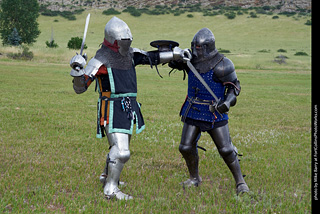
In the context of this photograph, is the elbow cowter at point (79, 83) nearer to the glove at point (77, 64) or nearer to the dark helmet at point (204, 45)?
the glove at point (77, 64)

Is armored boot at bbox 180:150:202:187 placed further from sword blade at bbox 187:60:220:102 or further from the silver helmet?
the silver helmet

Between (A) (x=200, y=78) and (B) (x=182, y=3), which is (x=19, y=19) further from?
(B) (x=182, y=3)

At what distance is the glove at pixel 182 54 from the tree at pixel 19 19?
56.5 meters

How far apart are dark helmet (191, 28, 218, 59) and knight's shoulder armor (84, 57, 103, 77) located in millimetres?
1454

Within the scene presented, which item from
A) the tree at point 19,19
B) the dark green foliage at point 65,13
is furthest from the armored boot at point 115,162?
the dark green foliage at point 65,13

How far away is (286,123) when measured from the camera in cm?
1209

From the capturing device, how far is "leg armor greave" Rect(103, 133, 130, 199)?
523 cm

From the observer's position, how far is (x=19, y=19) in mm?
58438

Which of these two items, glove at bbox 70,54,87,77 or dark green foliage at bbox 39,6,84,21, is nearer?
glove at bbox 70,54,87,77

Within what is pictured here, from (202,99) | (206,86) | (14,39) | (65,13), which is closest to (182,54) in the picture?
(206,86)

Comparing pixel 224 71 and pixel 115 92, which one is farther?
pixel 224 71

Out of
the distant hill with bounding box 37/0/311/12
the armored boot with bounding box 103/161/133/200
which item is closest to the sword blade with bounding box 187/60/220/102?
the armored boot with bounding box 103/161/133/200

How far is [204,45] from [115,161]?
2142mm

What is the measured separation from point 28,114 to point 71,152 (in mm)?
4788
